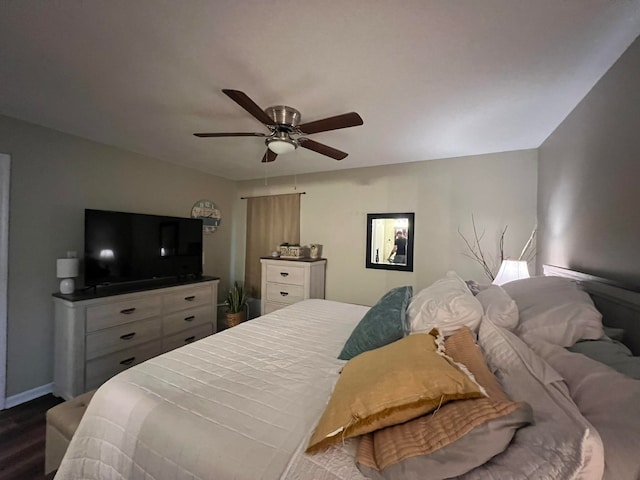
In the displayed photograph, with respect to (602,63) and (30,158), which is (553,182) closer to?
(602,63)

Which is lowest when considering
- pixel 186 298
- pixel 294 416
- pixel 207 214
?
pixel 186 298

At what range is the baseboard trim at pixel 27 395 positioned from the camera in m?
2.02

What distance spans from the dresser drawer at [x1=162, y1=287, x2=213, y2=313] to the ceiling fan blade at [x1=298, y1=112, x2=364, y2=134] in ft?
7.76

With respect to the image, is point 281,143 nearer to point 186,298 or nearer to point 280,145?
point 280,145

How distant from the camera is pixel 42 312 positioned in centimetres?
222

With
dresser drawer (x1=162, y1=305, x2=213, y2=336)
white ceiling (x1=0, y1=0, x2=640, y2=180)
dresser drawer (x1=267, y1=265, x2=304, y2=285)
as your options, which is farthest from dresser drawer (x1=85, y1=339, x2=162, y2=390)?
white ceiling (x1=0, y1=0, x2=640, y2=180)

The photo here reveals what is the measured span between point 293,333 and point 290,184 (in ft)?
8.46

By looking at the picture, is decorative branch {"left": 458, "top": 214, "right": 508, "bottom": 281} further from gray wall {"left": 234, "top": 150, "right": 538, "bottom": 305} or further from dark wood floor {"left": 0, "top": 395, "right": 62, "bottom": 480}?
dark wood floor {"left": 0, "top": 395, "right": 62, "bottom": 480}

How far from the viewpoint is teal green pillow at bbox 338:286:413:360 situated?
48.9 inches

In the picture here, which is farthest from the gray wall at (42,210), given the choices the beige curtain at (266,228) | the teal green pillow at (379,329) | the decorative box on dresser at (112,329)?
the teal green pillow at (379,329)

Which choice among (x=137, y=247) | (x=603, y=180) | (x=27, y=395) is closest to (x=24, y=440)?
(x=27, y=395)

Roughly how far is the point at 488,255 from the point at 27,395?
459cm

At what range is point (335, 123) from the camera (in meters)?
1.50

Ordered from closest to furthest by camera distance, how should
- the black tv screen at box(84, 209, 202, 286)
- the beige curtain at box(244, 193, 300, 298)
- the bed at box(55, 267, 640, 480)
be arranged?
the bed at box(55, 267, 640, 480) < the black tv screen at box(84, 209, 202, 286) < the beige curtain at box(244, 193, 300, 298)
